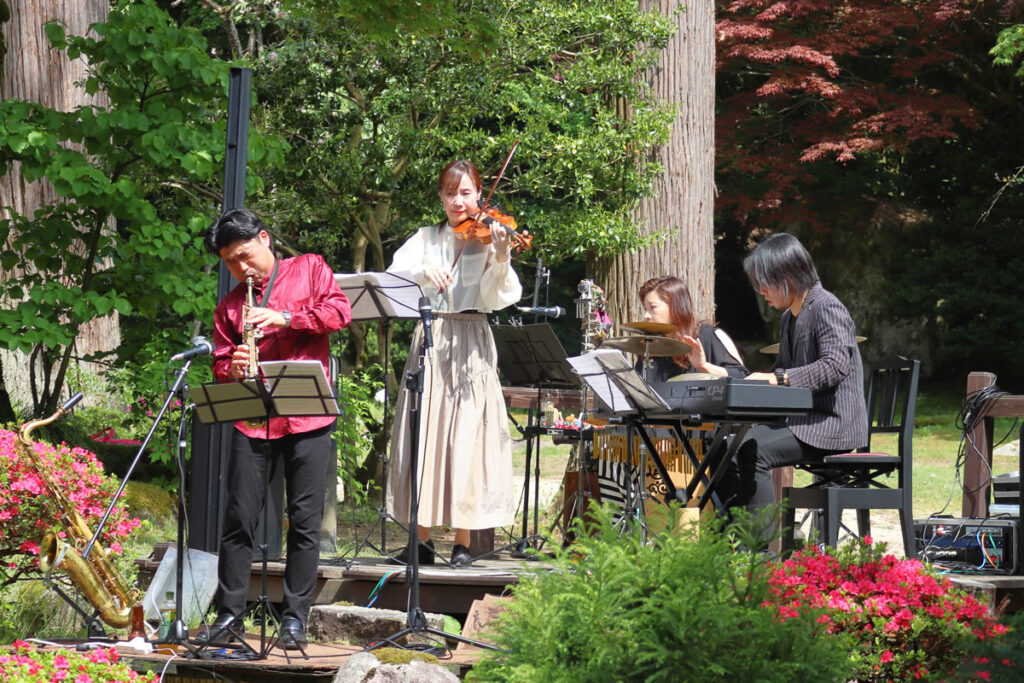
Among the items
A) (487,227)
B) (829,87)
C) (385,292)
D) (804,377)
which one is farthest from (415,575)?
(829,87)

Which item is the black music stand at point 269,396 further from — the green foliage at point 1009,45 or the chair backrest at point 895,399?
the green foliage at point 1009,45

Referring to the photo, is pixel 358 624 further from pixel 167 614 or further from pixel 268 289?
pixel 268 289

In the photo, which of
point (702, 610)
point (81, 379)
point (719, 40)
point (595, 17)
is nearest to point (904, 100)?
point (719, 40)

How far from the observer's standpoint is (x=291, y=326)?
4.71 m

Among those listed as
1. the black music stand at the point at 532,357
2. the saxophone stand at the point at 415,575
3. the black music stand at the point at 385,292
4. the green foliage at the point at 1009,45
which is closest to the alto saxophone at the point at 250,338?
the saxophone stand at the point at 415,575

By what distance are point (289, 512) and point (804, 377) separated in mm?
2409

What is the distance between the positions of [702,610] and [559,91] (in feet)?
20.3

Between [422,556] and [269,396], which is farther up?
[269,396]

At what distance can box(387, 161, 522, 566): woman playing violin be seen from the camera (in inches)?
227

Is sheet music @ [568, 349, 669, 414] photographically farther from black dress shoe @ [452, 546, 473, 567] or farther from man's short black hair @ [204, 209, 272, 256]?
man's short black hair @ [204, 209, 272, 256]

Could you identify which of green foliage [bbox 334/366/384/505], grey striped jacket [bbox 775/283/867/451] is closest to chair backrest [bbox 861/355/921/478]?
grey striped jacket [bbox 775/283/867/451]

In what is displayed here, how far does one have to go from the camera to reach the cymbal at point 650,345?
518 cm

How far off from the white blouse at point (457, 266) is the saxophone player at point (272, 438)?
3.16 ft

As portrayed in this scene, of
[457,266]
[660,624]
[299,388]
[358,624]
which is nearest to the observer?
[660,624]
